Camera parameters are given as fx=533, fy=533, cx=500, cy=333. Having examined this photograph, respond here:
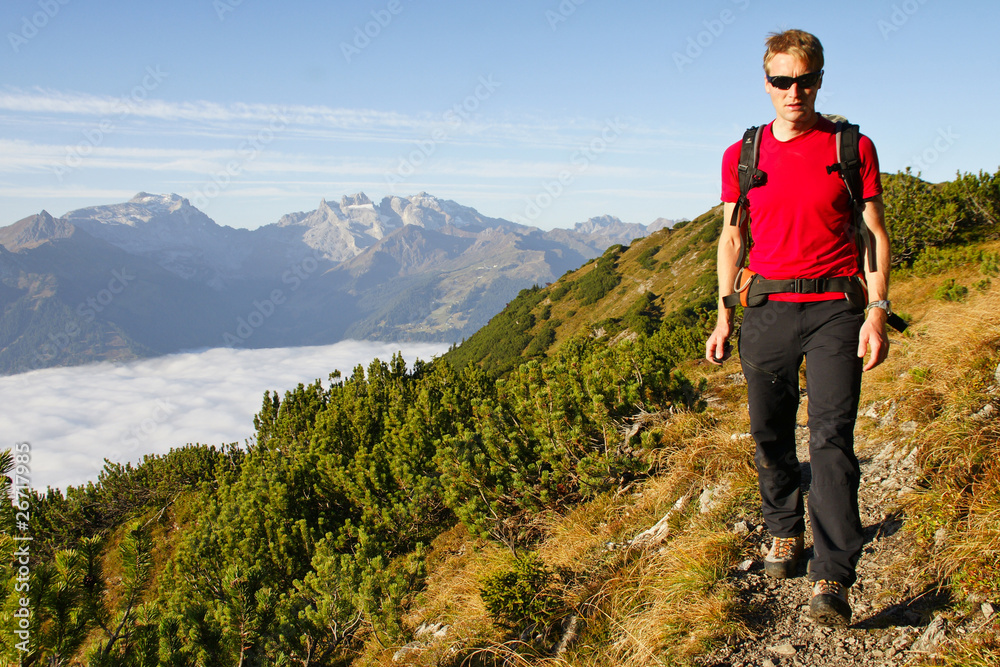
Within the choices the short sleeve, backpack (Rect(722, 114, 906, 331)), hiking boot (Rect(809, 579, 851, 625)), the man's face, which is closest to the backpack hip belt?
backpack (Rect(722, 114, 906, 331))

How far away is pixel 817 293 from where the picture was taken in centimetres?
295

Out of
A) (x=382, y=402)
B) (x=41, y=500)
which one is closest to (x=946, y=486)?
(x=382, y=402)

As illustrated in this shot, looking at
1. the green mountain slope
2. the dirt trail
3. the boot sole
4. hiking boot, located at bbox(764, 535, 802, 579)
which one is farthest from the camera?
the green mountain slope

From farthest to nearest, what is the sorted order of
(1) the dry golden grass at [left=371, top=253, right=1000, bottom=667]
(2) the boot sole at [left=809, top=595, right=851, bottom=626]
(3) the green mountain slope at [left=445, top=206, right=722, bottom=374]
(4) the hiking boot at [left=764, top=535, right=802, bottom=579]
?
(3) the green mountain slope at [left=445, top=206, right=722, bottom=374], (4) the hiking boot at [left=764, top=535, right=802, bottom=579], (1) the dry golden grass at [left=371, top=253, right=1000, bottom=667], (2) the boot sole at [left=809, top=595, right=851, bottom=626]

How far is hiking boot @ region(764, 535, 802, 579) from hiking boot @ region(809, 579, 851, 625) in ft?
1.32

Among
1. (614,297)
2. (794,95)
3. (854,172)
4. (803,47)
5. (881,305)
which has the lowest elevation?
(881,305)

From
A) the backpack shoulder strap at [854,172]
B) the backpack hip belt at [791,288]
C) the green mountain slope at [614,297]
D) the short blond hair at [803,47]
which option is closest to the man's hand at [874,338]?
the backpack hip belt at [791,288]

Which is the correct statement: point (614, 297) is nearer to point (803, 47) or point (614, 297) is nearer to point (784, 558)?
point (784, 558)

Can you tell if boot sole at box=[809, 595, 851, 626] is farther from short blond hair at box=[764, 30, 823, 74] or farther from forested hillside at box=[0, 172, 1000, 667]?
short blond hair at box=[764, 30, 823, 74]

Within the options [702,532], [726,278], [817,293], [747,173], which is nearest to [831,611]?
[702,532]

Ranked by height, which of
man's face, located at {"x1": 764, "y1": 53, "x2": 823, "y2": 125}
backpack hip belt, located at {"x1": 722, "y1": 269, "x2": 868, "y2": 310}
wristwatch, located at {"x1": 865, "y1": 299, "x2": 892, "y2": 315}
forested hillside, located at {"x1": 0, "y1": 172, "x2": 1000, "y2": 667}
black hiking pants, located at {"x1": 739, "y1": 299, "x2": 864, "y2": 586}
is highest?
man's face, located at {"x1": 764, "y1": 53, "x2": 823, "y2": 125}

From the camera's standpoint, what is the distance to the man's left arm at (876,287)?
275 centimetres

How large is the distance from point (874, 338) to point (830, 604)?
1.40 metres

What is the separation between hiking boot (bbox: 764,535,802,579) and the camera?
326cm
